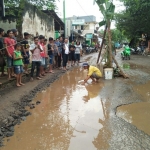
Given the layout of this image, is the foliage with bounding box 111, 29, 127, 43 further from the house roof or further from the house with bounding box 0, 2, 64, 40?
the house roof

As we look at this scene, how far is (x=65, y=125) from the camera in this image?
3590 mm

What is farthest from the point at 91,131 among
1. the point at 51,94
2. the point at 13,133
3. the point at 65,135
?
the point at 51,94

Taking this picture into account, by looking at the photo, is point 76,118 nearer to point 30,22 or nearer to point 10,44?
point 10,44

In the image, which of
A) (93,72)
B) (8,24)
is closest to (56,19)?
(8,24)

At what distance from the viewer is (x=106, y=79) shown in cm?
777

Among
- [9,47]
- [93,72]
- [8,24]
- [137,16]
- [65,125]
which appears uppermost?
[137,16]

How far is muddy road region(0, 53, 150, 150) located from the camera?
2.97 metres

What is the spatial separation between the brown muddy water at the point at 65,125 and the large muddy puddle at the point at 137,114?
37cm

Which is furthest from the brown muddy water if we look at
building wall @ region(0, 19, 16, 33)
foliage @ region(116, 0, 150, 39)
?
foliage @ region(116, 0, 150, 39)

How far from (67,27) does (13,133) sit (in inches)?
449

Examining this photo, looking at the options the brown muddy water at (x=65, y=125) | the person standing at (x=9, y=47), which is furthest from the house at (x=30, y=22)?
the brown muddy water at (x=65, y=125)

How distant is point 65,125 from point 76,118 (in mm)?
357

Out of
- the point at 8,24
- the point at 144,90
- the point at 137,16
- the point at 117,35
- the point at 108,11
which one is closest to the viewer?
the point at 144,90

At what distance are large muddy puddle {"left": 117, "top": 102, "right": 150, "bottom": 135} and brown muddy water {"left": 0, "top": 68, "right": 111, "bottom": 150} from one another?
0.37 meters
